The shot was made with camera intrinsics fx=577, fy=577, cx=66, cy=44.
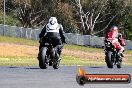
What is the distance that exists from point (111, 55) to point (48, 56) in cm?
348

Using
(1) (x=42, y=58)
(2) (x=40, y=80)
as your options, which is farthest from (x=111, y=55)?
(2) (x=40, y=80)

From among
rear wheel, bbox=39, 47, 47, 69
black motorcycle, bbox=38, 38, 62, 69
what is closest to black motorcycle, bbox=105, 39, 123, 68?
black motorcycle, bbox=38, 38, 62, 69

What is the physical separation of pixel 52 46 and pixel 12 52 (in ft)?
112

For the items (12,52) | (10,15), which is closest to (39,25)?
(10,15)

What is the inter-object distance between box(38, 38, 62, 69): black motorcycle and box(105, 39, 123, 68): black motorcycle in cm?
293

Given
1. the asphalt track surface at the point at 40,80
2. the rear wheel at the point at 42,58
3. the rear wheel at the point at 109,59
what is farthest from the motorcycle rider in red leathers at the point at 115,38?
the asphalt track surface at the point at 40,80

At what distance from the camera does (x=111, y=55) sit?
2120 cm

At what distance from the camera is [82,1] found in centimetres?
8350

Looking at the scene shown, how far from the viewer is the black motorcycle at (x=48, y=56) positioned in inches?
711

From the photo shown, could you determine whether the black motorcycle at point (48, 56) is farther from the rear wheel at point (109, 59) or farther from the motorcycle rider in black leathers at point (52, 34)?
the rear wheel at point (109, 59)

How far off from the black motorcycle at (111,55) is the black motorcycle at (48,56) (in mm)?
2932

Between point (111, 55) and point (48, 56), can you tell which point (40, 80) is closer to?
point (48, 56)

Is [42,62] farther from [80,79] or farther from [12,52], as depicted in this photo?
[12,52]

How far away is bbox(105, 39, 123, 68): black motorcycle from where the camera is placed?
68.6 ft
